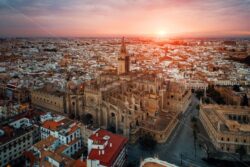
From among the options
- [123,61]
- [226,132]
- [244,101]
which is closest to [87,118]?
[123,61]

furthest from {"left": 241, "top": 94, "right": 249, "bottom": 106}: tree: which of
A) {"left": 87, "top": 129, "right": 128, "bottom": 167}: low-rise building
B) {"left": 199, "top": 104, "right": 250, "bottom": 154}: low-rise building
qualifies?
{"left": 87, "top": 129, "right": 128, "bottom": 167}: low-rise building

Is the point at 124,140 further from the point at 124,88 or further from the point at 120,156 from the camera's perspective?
the point at 124,88

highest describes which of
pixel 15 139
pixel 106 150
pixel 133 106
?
pixel 133 106

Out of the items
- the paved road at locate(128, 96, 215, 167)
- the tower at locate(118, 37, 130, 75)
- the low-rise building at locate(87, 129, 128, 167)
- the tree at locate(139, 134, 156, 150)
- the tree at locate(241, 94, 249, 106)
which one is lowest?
the paved road at locate(128, 96, 215, 167)

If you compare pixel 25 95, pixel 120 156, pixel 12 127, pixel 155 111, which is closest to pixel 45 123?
pixel 12 127

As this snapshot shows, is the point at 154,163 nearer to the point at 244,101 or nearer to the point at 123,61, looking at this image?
the point at 123,61

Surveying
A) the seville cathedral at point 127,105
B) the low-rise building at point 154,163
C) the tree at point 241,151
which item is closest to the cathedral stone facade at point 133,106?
the seville cathedral at point 127,105

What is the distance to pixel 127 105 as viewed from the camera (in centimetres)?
3225

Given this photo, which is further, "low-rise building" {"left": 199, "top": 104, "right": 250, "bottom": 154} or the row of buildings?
"low-rise building" {"left": 199, "top": 104, "right": 250, "bottom": 154}

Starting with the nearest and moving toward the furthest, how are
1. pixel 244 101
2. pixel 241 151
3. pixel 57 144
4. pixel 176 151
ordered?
pixel 57 144 → pixel 241 151 → pixel 176 151 → pixel 244 101

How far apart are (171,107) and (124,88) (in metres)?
9.81

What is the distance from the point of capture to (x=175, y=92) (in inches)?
1634

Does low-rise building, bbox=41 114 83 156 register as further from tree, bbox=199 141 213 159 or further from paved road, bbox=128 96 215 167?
tree, bbox=199 141 213 159

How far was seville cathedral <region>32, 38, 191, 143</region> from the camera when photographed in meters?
30.8
